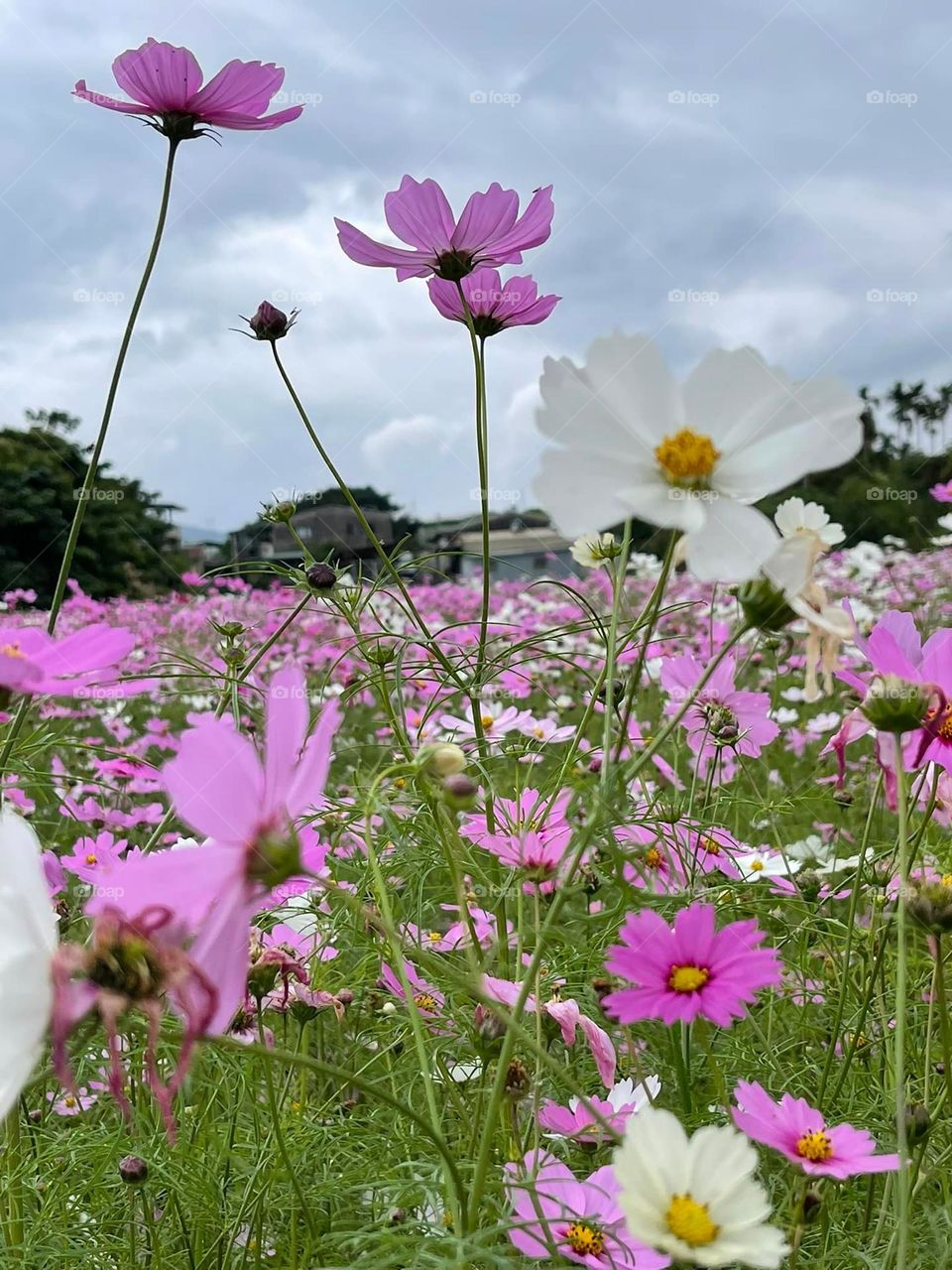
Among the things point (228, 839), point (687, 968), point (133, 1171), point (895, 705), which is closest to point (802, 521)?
point (895, 705)

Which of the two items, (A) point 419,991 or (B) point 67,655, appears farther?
(A) point 419,991

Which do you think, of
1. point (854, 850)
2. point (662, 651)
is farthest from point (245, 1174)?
point (662, 651)

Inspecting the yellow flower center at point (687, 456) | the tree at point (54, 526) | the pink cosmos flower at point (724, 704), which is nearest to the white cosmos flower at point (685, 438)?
the yellow flower center at point (687, 456)

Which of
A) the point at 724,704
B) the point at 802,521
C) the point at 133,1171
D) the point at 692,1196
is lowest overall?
the point at 133,1171

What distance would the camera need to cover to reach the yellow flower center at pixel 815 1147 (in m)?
0.44

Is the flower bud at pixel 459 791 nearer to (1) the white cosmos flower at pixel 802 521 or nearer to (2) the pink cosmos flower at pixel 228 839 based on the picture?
(2) the pink cosmos flower at pixel 228 839

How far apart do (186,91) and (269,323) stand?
16cm

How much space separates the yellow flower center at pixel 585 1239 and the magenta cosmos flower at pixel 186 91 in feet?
2.03

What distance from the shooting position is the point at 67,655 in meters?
0.35

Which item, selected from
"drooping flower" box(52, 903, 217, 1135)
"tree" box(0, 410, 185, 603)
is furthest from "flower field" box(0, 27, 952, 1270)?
"tree" box(0, 410, 185, 603)

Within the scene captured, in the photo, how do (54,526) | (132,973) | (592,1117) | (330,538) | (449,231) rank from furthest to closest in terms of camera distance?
1. (54,526)
2. (330,538)
3. (449,231)
4. (592,1117)
5. (132,973)

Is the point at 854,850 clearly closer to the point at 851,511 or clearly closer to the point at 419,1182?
the point at 419,1182

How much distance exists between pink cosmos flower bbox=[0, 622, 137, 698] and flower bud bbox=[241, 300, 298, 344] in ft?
1.49

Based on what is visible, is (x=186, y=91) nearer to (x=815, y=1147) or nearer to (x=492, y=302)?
(x=492, y=302)
